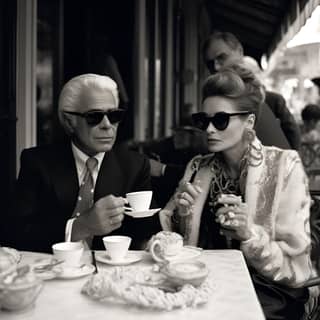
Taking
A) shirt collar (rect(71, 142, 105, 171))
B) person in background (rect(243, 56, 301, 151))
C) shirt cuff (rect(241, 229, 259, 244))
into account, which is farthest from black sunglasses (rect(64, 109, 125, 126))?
person in background (rect(243, 56, 301, 151))

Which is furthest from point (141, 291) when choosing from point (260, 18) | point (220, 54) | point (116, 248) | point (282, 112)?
point (260, 18)

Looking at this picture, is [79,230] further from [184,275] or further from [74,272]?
[184,275]

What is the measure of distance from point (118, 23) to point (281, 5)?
16.3ft

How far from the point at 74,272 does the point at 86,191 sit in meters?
0.67

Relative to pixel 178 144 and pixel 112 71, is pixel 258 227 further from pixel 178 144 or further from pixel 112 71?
pixel 112 71

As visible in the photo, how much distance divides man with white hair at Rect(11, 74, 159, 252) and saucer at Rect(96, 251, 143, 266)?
34cm

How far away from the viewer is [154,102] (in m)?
6.29

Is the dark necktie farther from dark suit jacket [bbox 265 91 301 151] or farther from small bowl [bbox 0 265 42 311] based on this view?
dark suit jacket [bbox 265 91 301 151]

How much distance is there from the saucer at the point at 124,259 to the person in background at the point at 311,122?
465 centimetres

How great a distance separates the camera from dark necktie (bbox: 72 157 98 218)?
2.11m

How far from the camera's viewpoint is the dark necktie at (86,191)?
2.11 m

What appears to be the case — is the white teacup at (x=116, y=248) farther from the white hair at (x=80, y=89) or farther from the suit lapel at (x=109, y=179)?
the white hair at (x=80, y=89)

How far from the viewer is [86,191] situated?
2.12 metres

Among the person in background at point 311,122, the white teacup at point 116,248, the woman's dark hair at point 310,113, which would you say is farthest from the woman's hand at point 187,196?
the woman's dark hair at point 310,113
